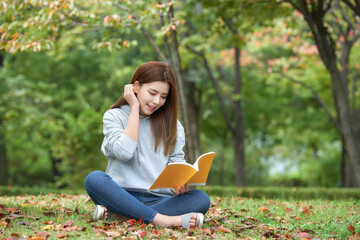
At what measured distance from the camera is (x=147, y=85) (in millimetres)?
3484

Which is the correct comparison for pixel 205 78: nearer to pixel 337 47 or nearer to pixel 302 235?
pixel 337 47

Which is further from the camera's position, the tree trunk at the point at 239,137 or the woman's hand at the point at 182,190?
the tree trunk at the point at 239,137

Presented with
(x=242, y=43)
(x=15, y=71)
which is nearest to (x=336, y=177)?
(x=242, y=43)

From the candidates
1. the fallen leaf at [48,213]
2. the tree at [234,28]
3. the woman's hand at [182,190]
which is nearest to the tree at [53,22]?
the tree at [234,28]

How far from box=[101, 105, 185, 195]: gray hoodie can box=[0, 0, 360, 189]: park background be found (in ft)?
9.29

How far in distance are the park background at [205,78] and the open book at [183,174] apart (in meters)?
3.22

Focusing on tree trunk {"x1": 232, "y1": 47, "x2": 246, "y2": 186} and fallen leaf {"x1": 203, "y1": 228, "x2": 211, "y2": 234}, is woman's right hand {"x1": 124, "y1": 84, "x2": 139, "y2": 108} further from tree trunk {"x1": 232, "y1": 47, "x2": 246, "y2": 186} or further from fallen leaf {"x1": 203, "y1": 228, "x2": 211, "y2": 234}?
tree trunk {"x1": 232, "y1": 47, "x2": 246, "y2": 186}

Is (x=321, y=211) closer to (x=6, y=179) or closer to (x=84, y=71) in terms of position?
(x=6, y=179)

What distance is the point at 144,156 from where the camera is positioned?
11.4 ft

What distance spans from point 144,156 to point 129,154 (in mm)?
287

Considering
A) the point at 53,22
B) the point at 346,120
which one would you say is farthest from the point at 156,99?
the point at 346,120

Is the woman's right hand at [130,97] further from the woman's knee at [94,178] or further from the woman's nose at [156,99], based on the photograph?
the woman's knee at [94,178]

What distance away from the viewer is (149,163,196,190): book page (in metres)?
3.02

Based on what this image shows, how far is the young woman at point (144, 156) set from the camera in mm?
3225
